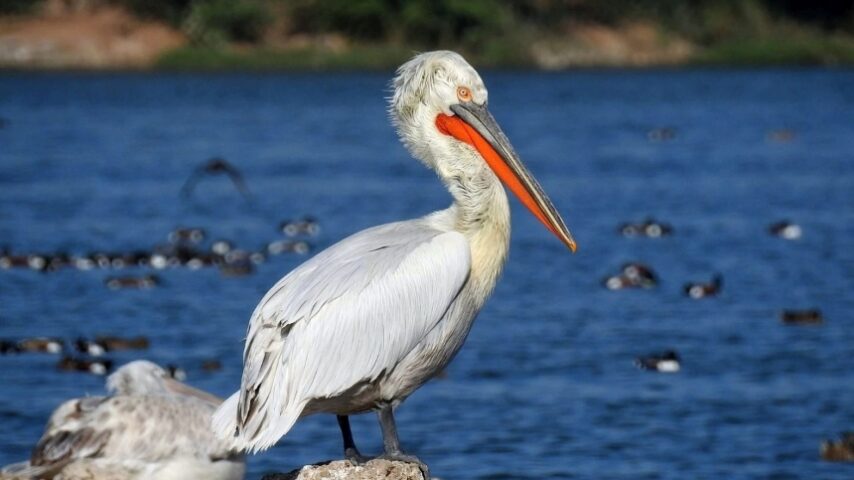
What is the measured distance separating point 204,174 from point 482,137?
839 inches

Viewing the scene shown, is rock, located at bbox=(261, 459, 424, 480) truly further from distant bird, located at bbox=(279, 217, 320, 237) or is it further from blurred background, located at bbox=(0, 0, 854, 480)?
distant bird, located at bbox=(279, 217, 320, 237)

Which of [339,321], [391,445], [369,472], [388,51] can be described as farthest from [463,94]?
[388,51]

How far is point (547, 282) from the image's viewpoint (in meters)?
16.5

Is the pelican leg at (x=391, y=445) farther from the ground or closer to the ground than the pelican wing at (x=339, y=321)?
closer to the ground

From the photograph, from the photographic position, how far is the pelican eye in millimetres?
5898

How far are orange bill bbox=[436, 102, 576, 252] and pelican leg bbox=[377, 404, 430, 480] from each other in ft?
2.59

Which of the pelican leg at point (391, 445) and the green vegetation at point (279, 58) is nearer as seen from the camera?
the pelican leg at point (391, 445)

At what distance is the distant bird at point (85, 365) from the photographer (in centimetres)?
1228

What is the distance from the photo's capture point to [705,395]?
39.0 feet

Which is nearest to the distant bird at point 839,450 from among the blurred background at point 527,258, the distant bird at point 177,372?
the blurred background at point 527,258

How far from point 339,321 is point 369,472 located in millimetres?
456

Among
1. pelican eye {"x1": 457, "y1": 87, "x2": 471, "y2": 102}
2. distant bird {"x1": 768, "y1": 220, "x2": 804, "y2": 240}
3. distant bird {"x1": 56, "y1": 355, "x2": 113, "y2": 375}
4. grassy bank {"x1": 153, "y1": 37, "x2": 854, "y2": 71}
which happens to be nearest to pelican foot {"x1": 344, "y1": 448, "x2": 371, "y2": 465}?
pelican eye {"x1": 457, "y1": 87, "x2": 471, "y2": 102}

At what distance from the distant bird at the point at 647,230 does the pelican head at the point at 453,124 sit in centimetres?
1358

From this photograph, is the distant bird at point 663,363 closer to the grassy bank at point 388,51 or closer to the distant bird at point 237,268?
the distant bird at point 237,268
